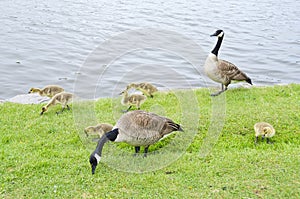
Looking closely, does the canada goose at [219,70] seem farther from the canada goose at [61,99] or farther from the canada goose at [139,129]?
the canada goose at [139,129]

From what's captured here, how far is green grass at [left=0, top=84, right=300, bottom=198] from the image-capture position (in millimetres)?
5859

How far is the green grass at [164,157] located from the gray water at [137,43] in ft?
16.3

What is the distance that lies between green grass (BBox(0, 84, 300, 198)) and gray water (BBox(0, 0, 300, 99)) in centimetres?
498

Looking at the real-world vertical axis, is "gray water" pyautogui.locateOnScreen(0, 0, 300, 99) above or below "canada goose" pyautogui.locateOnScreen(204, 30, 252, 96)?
below

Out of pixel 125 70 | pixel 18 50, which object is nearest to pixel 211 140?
pixel 125 70

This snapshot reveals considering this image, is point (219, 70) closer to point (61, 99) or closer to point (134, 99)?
point (134, 99)

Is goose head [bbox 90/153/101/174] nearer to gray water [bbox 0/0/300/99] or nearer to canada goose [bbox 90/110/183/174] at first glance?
canada goose [bbox 90/110/183/174]

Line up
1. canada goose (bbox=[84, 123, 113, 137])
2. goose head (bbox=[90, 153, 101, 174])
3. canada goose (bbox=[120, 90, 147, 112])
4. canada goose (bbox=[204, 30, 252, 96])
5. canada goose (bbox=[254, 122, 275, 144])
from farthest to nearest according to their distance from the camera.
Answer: canada goose (bbox=[204, 30, 252, 96]) < canada goose (bbox=[120, 90, 147, 112]) < canada goose (bbox=[84, 123, 113, 137]) < canada goose (bbox=[254, 122, 275, 144]) < goose head (bbox=[90, 153, 101, 174])

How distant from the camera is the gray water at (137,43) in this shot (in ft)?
51.9

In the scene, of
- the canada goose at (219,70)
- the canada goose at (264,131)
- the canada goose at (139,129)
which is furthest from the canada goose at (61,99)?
the canada goose at (264,131)

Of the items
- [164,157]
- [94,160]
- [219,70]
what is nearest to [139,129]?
[164,157]

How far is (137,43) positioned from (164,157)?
13.5m

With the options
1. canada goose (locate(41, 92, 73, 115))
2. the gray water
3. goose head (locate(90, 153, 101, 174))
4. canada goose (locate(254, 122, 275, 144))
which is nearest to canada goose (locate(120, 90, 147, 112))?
canada goose (locate(41, 92, 73, 115))

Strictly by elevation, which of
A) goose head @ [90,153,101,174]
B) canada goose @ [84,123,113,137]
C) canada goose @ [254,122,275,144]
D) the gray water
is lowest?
the gray water
